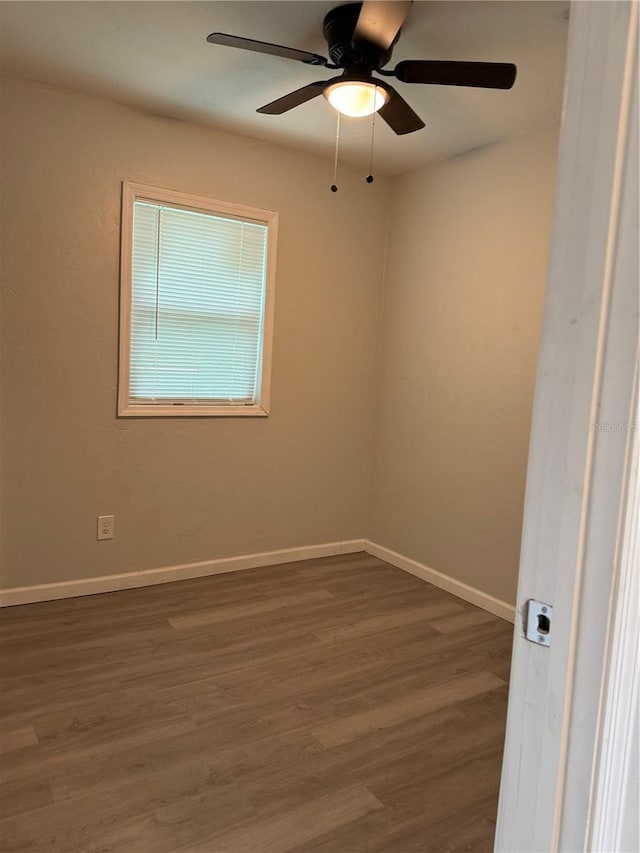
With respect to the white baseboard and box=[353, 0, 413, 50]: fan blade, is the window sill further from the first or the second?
box=[353, 0, 413, 50]: fan blade

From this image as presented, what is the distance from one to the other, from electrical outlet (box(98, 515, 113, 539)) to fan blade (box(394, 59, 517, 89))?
261 cm

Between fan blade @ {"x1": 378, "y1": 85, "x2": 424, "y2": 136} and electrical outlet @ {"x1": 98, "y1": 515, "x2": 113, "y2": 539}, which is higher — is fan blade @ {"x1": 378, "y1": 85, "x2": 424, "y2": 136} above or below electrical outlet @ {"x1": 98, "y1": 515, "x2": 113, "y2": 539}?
above

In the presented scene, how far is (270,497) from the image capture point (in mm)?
3932

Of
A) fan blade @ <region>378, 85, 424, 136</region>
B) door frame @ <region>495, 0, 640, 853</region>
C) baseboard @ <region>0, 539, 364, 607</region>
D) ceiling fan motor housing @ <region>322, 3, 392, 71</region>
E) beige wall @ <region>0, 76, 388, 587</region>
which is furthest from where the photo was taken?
baseboard @ <region>0, 539, 364, 607</region>

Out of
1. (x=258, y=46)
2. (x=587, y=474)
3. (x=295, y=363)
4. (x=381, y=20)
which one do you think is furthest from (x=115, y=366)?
(x=587, y=474)

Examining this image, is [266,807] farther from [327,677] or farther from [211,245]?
[211,245]

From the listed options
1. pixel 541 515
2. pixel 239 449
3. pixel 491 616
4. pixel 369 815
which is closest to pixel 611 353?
pixel 541 515

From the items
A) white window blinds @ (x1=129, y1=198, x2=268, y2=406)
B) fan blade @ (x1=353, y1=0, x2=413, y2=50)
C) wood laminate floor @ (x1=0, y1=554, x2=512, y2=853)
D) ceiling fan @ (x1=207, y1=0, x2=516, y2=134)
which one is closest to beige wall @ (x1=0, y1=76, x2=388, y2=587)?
white window blinds @ (x1=129, y1=198, x2=268, y2=406)

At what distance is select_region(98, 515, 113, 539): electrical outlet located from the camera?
11.0ft

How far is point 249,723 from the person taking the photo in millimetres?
2252

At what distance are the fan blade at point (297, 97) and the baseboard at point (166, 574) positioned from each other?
253 cm

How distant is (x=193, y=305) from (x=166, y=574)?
63.0 inches

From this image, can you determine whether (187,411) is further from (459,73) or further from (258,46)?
(459,73)

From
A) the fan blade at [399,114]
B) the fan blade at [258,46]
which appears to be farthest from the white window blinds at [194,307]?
the fan blade at [258,46]
